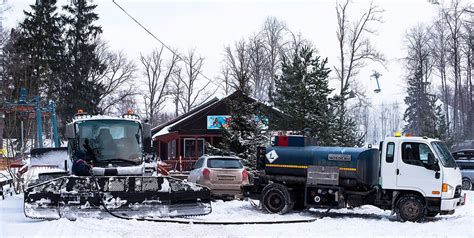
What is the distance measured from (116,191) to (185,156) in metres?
33.0

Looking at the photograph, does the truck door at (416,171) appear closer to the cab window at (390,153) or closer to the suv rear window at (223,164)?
the cab window at (390,153)

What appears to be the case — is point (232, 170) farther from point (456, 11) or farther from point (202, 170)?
point (456, 11)

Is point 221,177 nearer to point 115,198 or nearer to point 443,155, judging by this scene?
point 115,198

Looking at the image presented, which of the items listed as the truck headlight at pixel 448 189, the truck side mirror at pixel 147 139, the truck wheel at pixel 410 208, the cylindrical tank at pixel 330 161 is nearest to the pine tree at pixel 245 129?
the cylindrical tank at pixel 330 161

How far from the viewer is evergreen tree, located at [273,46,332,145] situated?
90.7 feet

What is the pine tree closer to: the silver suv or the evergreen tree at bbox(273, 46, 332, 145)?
the evergreen tree at bbox(273, 46, 332, 145)

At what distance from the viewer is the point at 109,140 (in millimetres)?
16859

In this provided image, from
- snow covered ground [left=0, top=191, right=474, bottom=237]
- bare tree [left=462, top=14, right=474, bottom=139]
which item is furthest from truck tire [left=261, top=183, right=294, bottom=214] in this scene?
bare tree [left=462, top=14, right=474, bottom=139]

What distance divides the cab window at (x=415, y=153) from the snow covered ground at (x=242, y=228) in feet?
4.98

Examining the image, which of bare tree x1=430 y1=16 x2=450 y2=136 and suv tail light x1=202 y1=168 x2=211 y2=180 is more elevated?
bare tree x1=430 y1=16 x2=450 y2=136

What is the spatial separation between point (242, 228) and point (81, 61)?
5047 cm

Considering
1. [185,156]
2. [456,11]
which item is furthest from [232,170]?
[456,11]

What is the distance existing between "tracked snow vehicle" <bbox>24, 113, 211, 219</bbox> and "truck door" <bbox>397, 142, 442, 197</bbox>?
4984 mm

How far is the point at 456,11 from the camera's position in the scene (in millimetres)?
50781
